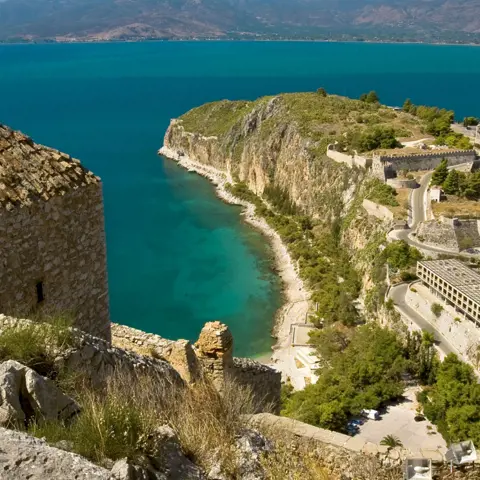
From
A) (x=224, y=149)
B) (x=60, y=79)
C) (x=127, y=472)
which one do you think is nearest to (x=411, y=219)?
(x=127, y=472)

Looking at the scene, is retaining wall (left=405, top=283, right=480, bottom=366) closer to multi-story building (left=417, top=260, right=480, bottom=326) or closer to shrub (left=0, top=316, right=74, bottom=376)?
multi-story building (left=417, top=260, right=480, bottom=326)

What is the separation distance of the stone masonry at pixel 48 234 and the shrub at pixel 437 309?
71.6ft

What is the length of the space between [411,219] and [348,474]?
3048 cm

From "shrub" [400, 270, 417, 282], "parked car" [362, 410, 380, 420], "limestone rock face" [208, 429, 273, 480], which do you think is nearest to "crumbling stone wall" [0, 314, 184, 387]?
"limestone rock face" [208, 429, 273, 480]

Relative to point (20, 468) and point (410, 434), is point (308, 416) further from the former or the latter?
point (20, 468)

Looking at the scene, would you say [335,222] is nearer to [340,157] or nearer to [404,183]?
[340,157]

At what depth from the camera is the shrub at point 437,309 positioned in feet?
84.9

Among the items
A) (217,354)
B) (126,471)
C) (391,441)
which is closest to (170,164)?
(391,441)

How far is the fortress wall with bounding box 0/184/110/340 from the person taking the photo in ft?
18.7

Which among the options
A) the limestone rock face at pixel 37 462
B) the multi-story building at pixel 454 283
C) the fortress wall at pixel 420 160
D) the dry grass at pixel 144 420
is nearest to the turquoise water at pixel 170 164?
the multi-story building at pixel 454 283

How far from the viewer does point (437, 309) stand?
25.9 meters

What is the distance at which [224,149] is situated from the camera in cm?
7019

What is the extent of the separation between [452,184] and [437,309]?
1434cm

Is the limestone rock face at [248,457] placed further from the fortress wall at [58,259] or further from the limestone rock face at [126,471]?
the fortress wall at [58,259]
